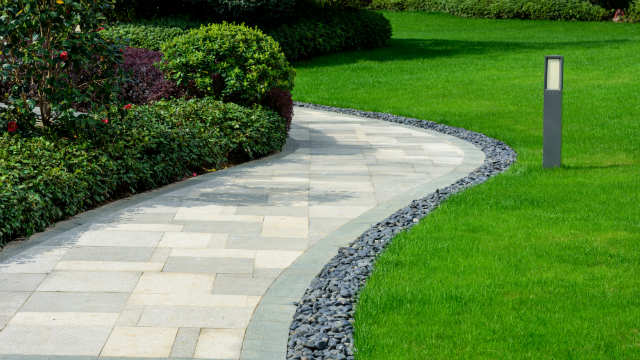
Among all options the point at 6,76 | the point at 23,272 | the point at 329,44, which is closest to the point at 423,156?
the point at 6,76

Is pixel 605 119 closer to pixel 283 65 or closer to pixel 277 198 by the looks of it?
pixel 283 65

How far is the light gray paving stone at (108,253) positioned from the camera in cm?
646

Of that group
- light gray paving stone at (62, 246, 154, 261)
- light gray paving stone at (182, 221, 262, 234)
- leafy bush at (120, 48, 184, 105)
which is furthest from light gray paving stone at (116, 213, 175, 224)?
leafy bush at (120, 48, 184, 105)

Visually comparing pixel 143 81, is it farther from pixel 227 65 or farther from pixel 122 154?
pixel 122 154

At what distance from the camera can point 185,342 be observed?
193 inches

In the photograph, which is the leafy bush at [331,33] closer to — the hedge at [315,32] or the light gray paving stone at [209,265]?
the hedge at [315,32]

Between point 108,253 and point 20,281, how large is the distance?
82 centimetres

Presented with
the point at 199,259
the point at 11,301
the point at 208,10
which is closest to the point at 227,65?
the point at 199,259

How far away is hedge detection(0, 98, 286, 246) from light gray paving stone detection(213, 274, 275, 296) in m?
1.94

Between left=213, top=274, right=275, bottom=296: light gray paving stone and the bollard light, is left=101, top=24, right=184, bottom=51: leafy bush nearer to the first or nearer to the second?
the bollard light

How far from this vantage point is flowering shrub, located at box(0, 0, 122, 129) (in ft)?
28.0

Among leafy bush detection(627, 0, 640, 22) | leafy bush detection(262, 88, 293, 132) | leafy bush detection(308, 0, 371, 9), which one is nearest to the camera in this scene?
leafy bush detection(262, 88, 293, 132)

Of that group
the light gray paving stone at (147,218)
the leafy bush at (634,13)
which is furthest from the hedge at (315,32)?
the light gray paving stone at (147,218)

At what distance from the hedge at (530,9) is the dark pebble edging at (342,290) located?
3011 centimetres
